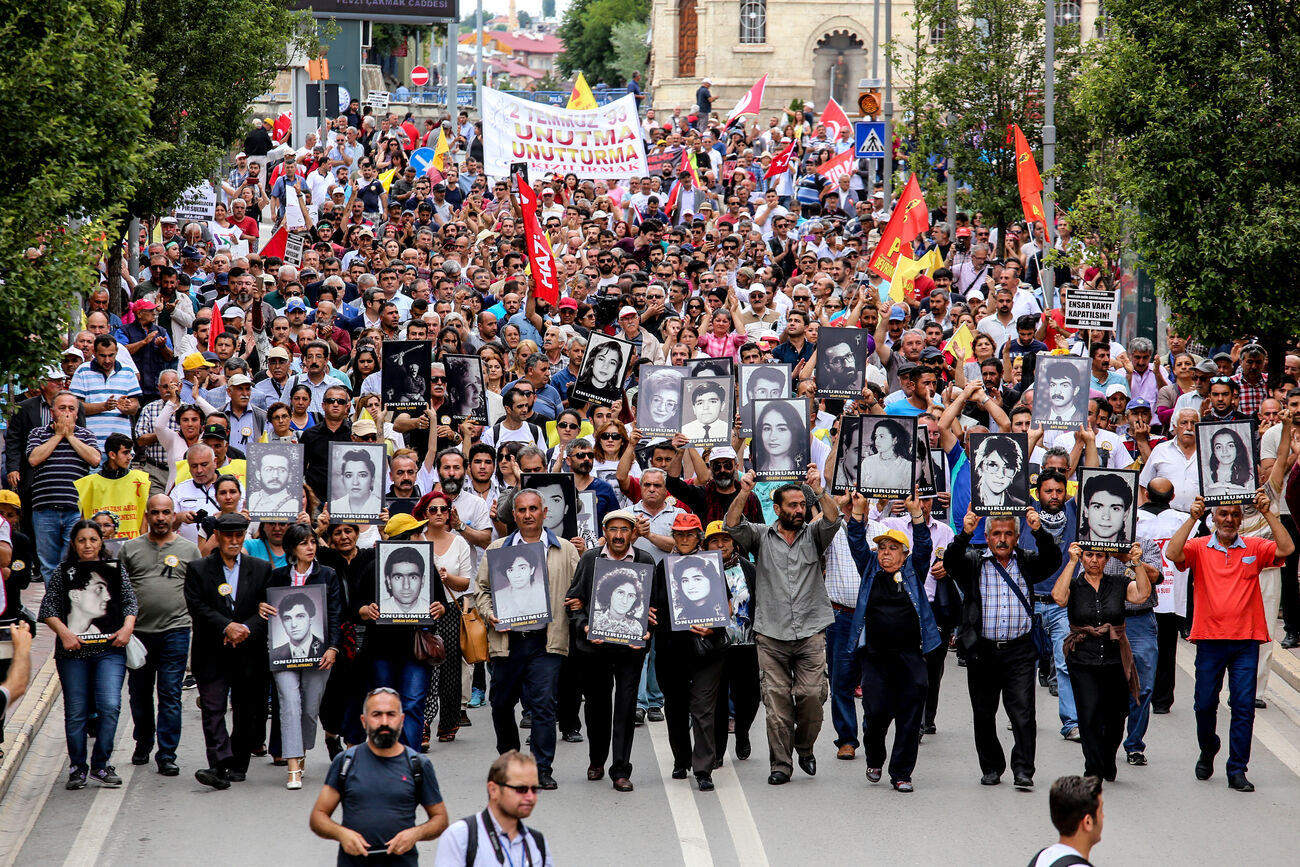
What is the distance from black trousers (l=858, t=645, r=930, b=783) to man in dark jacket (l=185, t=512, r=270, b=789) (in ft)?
12.1

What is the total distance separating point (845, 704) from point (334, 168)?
2184cm

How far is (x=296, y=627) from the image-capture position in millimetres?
11070

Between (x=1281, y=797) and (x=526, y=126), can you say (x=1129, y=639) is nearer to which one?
(x=1281, y=797)

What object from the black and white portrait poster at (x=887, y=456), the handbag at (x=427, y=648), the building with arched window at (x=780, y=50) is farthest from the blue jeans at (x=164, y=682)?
the building with arched window at (x=780, y=50)

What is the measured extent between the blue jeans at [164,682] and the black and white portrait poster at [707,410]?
4052mm

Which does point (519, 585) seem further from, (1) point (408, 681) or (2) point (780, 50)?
(2) point (780, 50)

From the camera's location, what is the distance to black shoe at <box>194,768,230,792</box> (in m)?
10.9

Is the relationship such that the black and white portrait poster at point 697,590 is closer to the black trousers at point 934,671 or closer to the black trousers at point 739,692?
the black trousers at point 739,692

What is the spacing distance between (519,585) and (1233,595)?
432 centimetres

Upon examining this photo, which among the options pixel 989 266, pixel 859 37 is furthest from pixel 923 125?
pixel 859 37

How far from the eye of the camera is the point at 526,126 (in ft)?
101

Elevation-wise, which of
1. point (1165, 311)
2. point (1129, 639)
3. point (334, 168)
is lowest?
point (1129, 639)

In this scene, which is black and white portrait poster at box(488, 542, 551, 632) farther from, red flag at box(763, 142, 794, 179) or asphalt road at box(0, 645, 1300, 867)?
red flag at box(763, 142, 794, 179)

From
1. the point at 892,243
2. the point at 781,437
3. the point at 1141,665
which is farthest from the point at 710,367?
the point at 892,243
